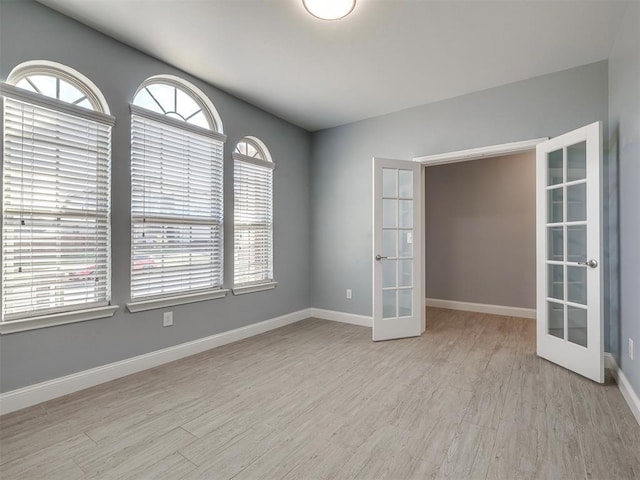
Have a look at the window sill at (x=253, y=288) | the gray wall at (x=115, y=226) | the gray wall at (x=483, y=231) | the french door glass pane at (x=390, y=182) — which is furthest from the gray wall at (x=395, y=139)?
the gray wall at (x=483, y=231)

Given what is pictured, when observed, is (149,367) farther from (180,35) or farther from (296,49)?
(296,49)

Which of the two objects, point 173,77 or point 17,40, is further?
point 173,77

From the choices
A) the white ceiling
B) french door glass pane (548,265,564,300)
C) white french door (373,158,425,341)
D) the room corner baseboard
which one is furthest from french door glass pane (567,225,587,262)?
the white ceiling

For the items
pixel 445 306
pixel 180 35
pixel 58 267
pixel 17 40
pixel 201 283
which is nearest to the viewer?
pixel 17 40

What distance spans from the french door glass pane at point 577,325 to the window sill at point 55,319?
3782 millimetres

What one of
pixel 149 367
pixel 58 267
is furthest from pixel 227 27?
pixel 149 367

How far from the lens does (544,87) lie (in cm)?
307

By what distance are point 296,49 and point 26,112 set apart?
78.7 inches

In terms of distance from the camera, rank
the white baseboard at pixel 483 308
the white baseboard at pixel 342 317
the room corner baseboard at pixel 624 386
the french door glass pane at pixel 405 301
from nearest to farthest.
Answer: the room corner baseboard at pixel 624 386 → the french door glass pane at pixel 405 301 → the white baseboard at pixel 342 317 → the white baseboard at pixel 483 308

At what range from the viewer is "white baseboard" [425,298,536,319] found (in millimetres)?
4561

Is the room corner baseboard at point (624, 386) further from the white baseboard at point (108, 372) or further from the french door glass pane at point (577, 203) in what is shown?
the white baseboard at point (108, 372)

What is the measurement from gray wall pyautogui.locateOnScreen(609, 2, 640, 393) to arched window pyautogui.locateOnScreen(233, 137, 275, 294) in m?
3.32

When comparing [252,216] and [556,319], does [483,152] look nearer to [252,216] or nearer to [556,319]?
[556,319]

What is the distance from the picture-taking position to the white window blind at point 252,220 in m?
3.63
